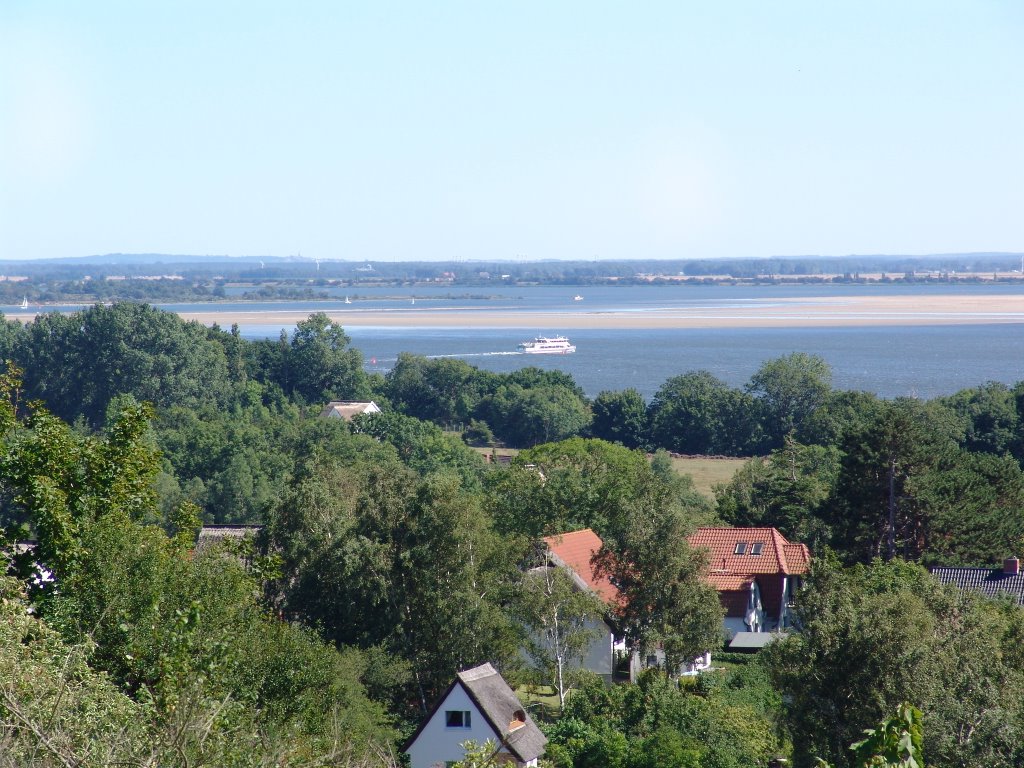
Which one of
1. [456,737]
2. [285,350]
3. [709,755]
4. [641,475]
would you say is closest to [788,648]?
[709,755]

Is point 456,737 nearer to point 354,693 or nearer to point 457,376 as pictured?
point 354,693

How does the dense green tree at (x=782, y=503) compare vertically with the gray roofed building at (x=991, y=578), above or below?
below

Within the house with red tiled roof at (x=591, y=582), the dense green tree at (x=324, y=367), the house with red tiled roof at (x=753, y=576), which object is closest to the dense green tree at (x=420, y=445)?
the house with red tiled roof at (x=753, y=576)

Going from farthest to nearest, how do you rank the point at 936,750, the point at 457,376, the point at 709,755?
the point at 457,376 < the point at 709,755 < the point at 936,750

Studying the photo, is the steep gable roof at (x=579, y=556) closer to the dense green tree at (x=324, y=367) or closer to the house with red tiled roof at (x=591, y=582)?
the house with red tiled roof at (x=591, y=582)

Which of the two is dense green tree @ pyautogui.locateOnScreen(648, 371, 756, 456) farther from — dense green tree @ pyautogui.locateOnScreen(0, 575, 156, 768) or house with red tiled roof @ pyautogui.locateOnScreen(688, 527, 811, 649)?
dense green tree @ pyautogui.locateOnScreen(0, 575, 156, 768)

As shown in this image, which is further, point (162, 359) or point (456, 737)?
point (162, 359)

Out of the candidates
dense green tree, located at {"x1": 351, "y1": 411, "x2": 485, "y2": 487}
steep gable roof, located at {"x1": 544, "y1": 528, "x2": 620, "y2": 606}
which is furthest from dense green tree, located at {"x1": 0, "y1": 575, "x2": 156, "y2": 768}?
dense green tree, located at {"x1": 351, "y1": 411, "x2": 485, "y2": 487}
